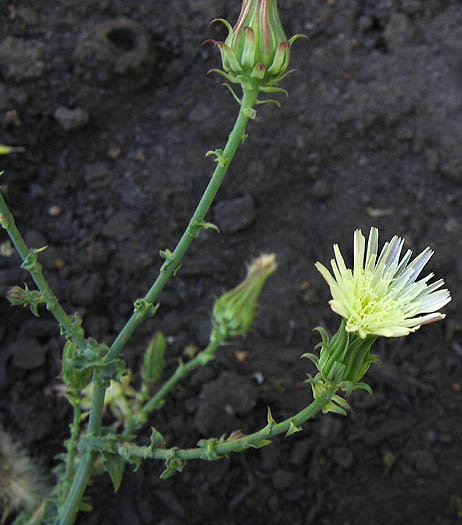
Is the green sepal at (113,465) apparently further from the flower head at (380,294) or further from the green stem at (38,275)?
the flower head at (380,294)

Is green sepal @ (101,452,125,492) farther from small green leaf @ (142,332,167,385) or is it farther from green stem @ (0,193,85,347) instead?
small green leaf @ (142,332,167,385)

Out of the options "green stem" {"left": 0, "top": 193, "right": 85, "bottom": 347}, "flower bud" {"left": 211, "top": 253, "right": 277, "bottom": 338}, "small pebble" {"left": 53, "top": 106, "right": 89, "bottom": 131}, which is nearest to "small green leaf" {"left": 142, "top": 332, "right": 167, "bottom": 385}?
"flower bud" {"left": 211, "top": 253, "right": 277, "bottom": 338}

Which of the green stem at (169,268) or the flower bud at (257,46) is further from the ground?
the flower bud at (257,46)

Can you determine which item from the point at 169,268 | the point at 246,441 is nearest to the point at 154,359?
the point at 169,268

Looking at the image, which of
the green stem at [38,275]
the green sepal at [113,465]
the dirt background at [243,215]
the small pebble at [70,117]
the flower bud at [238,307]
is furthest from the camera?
the small pebble at [70,117]

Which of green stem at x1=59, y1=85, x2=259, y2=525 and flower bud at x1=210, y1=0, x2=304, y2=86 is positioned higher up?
flower bud at x1=210, y1=0, x2=304, y2=86

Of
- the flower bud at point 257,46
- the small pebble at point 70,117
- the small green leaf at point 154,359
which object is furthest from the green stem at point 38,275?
the small pebble at point 70,117
